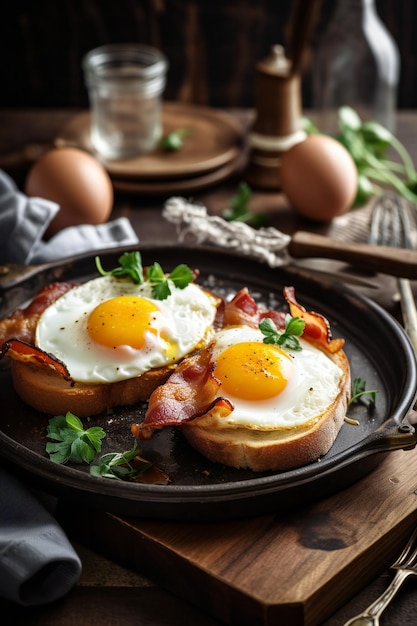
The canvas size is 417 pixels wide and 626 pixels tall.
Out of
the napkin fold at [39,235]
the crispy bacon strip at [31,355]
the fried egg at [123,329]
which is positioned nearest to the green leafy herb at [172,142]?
the napkin fold at [39,235]

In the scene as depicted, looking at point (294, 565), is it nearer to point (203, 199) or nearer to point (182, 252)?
point (182, 252)

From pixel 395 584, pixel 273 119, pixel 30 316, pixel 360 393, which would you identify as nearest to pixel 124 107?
pixel 273 119

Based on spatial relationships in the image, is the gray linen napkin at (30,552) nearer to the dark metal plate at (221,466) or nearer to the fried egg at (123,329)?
the dark metal plate at (221,466)

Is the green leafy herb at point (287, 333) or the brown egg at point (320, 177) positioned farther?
the brown egg at point (320, 177)

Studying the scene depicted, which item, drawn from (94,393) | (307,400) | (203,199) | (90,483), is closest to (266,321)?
(307,400)

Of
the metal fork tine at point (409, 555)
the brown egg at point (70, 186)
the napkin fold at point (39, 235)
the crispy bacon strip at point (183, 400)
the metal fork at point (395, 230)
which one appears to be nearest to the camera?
the metal fork tine at point (409, 555)

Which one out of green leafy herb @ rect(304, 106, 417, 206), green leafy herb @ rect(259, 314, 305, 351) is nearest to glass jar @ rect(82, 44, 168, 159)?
green leafy herb @ rect(304, 106, 417, 206)
